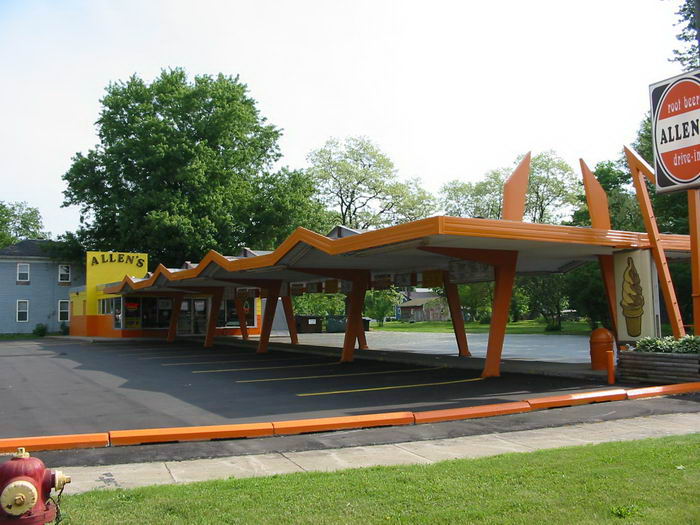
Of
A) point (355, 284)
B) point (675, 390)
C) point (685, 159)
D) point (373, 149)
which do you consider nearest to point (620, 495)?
point (675, 390)

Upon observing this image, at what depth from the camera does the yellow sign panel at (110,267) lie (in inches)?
1585

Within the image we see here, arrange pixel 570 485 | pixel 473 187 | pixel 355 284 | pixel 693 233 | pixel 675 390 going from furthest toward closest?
pixel 473 187 < pixel 355 284 < pixel 693 233 < pixel 675 390 < pixel 570 485

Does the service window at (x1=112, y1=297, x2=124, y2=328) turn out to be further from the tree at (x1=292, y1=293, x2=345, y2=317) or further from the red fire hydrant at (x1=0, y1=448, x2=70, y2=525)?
the red fire hydrant at (x1=0, y1=448, x2=70, y2=525)

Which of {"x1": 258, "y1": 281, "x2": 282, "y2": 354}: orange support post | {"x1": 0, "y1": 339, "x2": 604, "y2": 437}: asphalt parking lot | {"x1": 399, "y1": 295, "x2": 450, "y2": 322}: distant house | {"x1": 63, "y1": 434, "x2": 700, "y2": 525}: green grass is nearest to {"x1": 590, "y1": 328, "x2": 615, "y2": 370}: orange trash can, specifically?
{"x1": 0, "y1": 339, "x2": 604, "y2": 437}: asphalt parking lot

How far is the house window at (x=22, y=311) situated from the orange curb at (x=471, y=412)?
47610 millimetres

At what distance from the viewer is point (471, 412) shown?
10.2 metres

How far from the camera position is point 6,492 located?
4035 mm

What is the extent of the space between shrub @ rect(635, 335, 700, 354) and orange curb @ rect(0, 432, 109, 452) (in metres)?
11.5

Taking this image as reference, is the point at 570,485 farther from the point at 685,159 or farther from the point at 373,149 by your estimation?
the point at 373,149

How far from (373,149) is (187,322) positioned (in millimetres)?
25216

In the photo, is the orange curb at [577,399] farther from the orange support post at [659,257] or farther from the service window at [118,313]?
the service window at [118,313]

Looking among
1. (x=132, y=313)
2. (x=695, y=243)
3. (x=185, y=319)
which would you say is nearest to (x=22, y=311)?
(x=132, y=313)

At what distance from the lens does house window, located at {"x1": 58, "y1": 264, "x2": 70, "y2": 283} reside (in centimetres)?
5106

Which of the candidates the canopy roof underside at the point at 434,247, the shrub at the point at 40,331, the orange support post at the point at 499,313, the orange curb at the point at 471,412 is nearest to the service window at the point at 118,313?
the shrub at the point at 40,331
